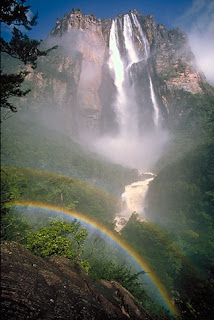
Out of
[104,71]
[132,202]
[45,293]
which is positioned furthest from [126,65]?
[45,293]

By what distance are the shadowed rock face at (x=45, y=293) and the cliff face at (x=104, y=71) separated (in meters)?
74.9

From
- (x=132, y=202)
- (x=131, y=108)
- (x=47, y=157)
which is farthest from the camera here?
(x=131, y=108)

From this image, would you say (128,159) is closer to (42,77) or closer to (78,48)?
(42,77)

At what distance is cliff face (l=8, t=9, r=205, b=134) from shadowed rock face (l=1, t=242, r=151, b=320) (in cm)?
7487

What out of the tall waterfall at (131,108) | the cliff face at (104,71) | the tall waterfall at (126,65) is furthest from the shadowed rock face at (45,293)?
the tall waterfall at (126,65)

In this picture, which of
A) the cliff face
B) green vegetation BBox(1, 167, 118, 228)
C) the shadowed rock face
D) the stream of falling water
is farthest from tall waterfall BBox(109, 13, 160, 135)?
the shadowed rock face

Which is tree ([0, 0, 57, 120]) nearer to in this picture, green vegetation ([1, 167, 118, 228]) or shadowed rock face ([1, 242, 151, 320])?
shadowed rock face ([1, 242, 151, 320])

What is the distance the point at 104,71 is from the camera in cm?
9588

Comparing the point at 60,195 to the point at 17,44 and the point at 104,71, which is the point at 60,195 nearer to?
the point at 17,44

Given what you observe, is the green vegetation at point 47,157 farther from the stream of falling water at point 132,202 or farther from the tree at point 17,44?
the tree at point 17,44

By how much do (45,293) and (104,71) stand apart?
4280 inches

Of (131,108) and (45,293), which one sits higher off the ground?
(131,108)

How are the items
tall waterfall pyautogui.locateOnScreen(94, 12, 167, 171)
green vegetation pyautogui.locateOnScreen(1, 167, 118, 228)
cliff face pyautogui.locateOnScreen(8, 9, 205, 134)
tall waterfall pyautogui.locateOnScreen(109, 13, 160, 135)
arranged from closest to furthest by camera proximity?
green vegetation pyautogui.locateOnScreen(1, 167, 118, 228), cliff face pyautogui.locateOnScreen(8, 9, 205, 134), tall waterfall pyautogui.locateOnScreen(94, 12, 167, 171), tall waterfall pyautogui.locateOnScreen(109, 13, 160, 135)

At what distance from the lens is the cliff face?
7256 cm
